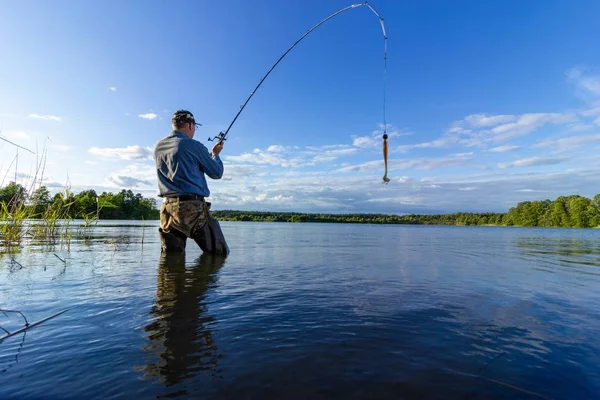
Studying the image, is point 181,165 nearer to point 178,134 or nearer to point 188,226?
point 178,134

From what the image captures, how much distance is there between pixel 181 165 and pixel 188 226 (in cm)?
161

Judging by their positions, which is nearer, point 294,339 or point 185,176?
point 294,339

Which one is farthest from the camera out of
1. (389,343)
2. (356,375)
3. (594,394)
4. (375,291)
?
(375,291)

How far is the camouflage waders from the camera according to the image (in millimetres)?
7988

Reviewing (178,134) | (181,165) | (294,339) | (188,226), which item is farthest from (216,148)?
(294,339)

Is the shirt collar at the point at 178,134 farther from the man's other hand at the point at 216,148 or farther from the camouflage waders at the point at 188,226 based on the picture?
the camouflage waders at the point at 188,226

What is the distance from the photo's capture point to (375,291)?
550cm

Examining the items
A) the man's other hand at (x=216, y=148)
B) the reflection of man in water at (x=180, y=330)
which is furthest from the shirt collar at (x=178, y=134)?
the reflection of man in water at (x=180, y=330)

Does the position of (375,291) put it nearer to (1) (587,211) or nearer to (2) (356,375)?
(2) (356,375)

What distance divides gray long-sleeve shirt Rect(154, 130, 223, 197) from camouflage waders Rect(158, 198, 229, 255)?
311mm

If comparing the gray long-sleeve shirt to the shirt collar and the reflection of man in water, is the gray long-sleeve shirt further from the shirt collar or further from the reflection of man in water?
the reflection of man in water

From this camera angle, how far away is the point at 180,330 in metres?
3.29

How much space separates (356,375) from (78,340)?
2.63 meters

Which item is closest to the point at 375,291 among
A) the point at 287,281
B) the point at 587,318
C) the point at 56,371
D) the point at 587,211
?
the point at 287,281
